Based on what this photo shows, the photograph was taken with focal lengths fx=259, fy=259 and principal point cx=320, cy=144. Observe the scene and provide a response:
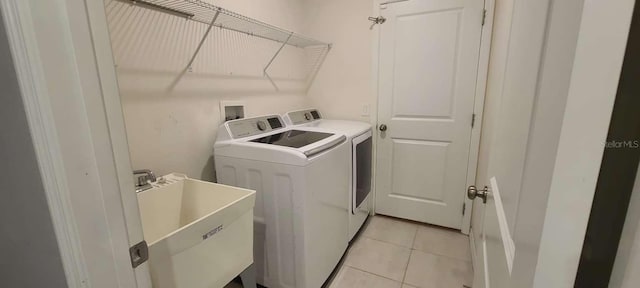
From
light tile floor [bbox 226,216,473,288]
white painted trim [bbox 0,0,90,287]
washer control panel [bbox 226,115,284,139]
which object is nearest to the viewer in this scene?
white painted trim [bbox 0,0,90,287]

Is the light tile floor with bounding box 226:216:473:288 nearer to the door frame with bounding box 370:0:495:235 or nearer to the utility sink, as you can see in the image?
the door frame with bounding box 370:0:495:235

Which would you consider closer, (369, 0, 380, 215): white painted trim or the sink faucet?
the sink faucet

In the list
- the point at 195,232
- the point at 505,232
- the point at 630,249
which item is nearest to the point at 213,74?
the point at 195,232

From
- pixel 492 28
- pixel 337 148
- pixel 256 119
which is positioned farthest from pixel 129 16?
pixel 492 28

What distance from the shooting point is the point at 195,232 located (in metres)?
0.87

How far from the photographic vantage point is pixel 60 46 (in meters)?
0.43

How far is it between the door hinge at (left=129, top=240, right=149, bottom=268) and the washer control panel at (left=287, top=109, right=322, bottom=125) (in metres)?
1.69

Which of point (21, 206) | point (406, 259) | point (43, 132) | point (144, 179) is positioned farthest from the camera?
point (406, 259)

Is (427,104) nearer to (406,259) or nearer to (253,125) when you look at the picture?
(406,259)

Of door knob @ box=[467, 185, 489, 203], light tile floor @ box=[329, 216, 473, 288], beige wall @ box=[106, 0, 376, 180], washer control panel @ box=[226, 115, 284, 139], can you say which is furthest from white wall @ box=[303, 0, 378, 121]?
door knob @ box=[467, 185, 489, 203]

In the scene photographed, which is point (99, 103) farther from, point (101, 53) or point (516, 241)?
point (516, 241)

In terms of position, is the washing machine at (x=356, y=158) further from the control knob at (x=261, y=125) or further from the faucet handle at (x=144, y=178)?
the faucet handle at (x=144, y=178)

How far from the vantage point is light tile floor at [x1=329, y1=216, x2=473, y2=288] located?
177 centimetres

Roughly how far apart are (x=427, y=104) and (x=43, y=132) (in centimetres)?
233
